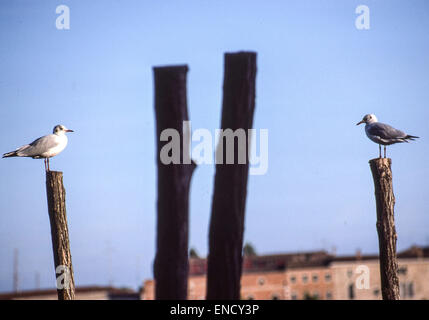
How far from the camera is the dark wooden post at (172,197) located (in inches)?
206

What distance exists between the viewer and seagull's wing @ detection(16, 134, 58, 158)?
10.5m

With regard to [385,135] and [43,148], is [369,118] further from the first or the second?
[43,148]

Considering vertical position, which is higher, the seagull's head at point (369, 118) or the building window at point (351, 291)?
the seagull's head at point (369, 118)

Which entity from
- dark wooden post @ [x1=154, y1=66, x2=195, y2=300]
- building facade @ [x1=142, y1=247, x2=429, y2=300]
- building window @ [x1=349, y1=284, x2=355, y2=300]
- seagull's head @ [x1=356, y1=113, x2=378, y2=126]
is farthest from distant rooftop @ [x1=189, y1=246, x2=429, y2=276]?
dark wooden post @ [x1=154, y1=66, x2=195, y2=300]

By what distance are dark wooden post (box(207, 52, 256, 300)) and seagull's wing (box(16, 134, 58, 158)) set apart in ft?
19.2

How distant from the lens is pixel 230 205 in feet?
17.3

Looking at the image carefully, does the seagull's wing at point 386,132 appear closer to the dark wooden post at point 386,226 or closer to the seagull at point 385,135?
the seagull at point 385,135

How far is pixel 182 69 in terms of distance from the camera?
537 centimetres

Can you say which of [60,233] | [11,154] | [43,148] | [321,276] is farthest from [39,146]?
[321,276]

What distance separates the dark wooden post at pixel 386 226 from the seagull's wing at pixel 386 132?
2178mm

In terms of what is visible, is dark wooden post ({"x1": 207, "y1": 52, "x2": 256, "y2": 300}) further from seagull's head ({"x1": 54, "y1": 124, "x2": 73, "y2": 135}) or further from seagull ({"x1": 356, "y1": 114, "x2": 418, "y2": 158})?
seagull's head ({"x1": 54, "y1": 124, "x2": 73, "y2": 135})

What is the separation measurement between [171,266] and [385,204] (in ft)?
12.6

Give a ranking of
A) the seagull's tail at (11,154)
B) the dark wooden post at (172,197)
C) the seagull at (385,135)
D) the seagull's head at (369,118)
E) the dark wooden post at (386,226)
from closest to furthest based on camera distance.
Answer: the dark wooden post at (172,197)
the dark wooden post at (386,226)
the seagull at (385,135)
the seagull's tail at (11,154)
the seagull's head at (369,118)

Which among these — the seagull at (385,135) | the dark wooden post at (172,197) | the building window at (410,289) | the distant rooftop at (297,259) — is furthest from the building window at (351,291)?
the dark wooden post at (172,197)
